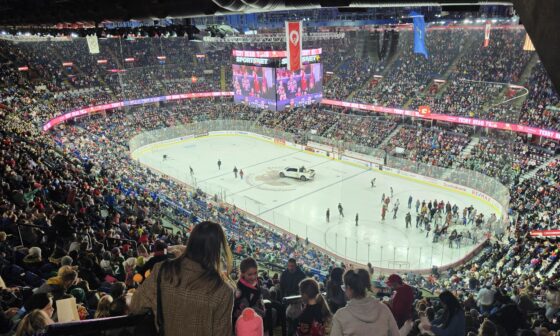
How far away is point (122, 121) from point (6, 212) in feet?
120

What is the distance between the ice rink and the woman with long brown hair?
16230mm

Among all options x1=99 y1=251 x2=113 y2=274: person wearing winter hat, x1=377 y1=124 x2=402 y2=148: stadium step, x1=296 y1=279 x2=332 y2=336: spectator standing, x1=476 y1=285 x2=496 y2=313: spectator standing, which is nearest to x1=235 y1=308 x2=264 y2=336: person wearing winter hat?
x1=296 y1=279 x2=332 y2=336: spectator standing

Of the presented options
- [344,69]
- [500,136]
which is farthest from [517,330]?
[344,69]

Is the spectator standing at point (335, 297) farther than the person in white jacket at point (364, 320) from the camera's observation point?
Yes

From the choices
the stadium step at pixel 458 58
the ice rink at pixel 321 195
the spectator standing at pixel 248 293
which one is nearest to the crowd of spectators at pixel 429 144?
the ice rink at pixel 321 195

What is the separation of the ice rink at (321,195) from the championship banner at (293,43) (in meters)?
7.91

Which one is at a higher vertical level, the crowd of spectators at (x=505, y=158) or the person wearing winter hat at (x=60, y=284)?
the person wearing winter hat at (x=60, y=284)

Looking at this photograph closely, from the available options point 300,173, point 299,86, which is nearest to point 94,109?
point 299,86

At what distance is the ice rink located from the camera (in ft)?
64.2

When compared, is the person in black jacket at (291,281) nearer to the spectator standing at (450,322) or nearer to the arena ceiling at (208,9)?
the spectator standing at (450,322)

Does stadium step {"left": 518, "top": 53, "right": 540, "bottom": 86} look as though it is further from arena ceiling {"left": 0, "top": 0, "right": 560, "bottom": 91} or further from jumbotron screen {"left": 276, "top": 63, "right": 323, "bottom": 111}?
arena ceiling {"left": 0, "top": 0, "right": 560, "bottom": 91}

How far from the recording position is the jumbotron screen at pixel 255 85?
110ft

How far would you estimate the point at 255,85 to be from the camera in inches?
1379

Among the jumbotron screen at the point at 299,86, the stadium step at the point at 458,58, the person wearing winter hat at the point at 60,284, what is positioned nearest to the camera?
the person wearing winter hat at the point at 60,284
